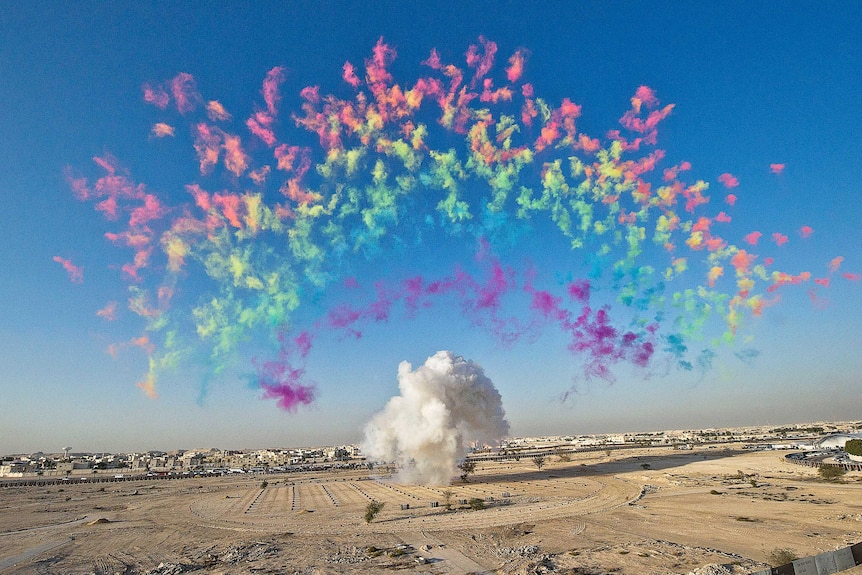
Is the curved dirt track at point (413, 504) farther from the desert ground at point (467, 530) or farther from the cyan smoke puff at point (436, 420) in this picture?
the cyan smoke puff at point (436, 420)

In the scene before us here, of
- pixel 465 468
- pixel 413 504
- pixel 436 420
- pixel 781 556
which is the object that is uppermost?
pixel 436 420

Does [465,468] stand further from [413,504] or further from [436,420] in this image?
[413,504]

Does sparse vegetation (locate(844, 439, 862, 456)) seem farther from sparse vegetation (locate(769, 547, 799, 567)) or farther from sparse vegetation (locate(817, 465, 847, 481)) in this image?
sparse vegetation (locate(769, 547, 799, 567))

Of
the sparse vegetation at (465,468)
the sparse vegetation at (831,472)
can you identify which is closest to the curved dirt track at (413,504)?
the sparse vegetation at (465,468)

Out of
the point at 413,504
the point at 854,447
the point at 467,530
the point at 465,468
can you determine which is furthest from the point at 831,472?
the point at 413,504

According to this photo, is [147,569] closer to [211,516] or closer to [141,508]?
[211,516]

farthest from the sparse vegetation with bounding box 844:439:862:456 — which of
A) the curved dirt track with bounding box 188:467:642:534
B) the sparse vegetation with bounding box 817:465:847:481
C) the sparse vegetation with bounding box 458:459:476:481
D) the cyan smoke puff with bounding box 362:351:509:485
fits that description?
the sparse vegetation with bounding box 458:459:476:481

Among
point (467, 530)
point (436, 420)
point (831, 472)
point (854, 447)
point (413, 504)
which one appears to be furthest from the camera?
point (854, 447)
